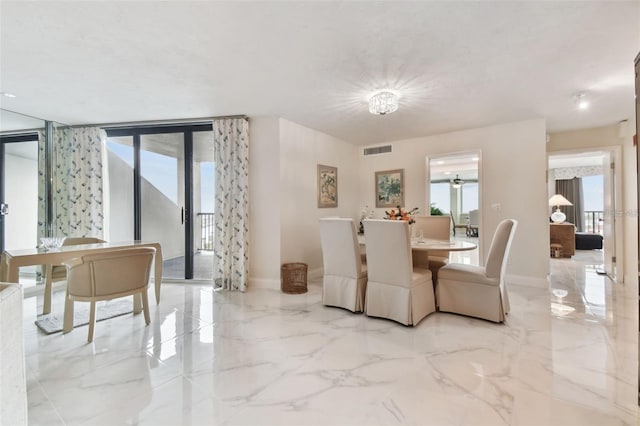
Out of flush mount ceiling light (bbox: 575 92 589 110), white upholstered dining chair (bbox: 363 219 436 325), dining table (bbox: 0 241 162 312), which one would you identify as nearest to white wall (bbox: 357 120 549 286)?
flush mount ceiling light (bbox: 575 92 589 110)

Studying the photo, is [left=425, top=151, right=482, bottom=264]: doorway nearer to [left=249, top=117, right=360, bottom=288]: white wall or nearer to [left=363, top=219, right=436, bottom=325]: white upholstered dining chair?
[left=249, top=117, right=360, bottom=288]: white wall

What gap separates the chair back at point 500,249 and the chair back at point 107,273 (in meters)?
3.40

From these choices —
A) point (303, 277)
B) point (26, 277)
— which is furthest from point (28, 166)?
point (303, 277)

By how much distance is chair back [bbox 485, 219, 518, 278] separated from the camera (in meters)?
2.78

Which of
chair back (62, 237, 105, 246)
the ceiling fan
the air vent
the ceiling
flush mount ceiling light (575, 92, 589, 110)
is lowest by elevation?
chair back (62, 237, 105, 246)

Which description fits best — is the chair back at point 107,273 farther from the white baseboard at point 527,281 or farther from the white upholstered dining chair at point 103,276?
the white baseboard at point 527,281

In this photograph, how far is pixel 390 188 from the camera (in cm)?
546

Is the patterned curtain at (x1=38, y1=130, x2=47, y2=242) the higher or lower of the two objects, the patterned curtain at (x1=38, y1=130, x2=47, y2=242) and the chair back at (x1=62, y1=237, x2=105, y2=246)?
the higher

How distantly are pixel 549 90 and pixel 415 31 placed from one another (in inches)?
82.8

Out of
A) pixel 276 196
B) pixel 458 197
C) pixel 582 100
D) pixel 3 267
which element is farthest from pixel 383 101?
pixel 458 197

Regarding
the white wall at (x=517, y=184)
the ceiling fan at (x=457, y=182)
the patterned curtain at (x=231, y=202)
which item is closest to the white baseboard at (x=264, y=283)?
the patterned curtain at (x=231, y=202)

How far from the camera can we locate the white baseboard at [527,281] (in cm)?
407

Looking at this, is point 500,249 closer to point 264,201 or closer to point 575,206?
point 264,201

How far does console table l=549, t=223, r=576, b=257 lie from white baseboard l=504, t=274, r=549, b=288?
3.35 metres
